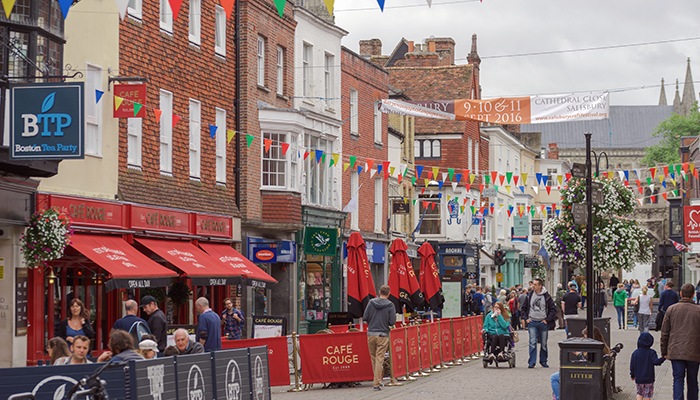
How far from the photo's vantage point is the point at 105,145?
64.6ft

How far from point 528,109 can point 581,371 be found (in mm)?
9492

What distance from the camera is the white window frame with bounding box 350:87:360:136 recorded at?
34.6 m

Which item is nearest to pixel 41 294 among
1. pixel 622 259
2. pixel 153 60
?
pixel 153 60

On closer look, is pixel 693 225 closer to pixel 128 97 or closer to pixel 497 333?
pixel 497 333

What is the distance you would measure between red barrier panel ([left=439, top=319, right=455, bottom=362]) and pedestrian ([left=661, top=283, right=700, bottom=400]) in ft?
28.2

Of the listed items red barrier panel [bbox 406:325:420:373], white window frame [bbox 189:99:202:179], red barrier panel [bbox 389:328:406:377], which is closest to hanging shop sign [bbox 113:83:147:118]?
white window frame [bbox 189:99:202:179]

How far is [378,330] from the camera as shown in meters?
16.8

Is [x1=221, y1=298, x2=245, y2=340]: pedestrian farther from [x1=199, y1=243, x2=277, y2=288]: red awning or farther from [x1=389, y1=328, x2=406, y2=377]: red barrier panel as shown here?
[x1=389, y1=328, x2=406, y2=377]: red barrier panel

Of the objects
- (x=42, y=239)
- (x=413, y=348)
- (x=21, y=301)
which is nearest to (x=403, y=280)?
(x=413, y=348)

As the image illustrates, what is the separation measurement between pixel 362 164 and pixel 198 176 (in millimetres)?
12325

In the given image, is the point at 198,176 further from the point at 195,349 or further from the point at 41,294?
the point at 195,349

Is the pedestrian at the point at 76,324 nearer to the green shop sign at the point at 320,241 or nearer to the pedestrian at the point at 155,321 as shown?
the pedestrian at the point at 155,321

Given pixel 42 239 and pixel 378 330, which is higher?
pixel 42 239

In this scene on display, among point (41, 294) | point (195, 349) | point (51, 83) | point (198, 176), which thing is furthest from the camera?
point (198, 176)
